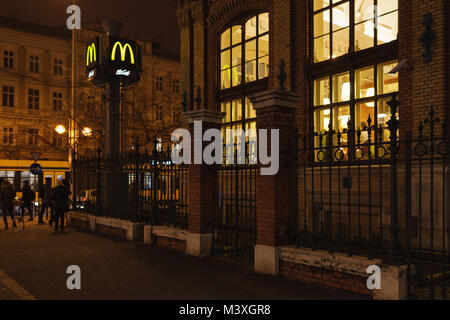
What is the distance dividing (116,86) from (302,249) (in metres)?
10.3

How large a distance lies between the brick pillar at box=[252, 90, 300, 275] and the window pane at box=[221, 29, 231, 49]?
927 cm

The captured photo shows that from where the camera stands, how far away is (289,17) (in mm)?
13070

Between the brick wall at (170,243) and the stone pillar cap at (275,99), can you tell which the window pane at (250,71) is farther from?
the stone pillar cap at (275,99)

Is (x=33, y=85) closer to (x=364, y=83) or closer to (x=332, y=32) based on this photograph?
(x=332, y=32)

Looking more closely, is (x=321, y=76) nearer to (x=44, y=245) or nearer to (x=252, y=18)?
(x=252, y=18)

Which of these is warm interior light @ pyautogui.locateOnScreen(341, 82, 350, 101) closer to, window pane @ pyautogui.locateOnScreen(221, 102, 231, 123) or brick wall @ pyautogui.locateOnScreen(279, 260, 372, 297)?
window pane @ pyautogui.locateOnScreen(221, 102, 231, 123)

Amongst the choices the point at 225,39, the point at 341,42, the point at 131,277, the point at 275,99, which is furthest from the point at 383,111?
the point at 225,39

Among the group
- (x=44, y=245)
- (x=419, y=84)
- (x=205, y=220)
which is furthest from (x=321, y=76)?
(x=44, y=245)

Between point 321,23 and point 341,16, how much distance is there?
723 millimetres

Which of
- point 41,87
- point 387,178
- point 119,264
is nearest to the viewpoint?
point 119,264

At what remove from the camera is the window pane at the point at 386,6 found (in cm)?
1060

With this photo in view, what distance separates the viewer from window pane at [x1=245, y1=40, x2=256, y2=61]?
15.1 meters

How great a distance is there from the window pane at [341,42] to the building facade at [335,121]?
0.09 feet

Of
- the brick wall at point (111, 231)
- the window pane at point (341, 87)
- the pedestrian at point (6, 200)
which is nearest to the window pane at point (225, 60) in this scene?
the window pane at point (341, 87)
